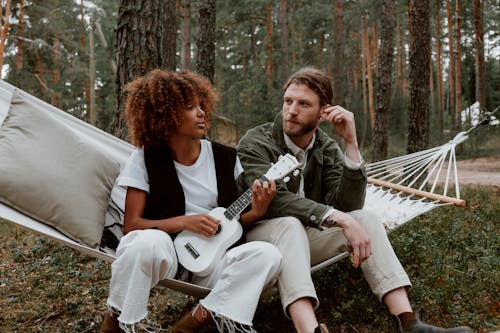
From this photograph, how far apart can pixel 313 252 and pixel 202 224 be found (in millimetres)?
Result: 491

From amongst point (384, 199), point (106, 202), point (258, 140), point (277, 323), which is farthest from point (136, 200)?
point (384, 199)

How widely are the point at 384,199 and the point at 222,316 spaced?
1401 millimetres

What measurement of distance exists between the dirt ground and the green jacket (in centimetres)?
519

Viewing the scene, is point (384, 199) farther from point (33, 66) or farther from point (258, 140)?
point (33, 66)

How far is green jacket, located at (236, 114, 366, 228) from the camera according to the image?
2023 mm

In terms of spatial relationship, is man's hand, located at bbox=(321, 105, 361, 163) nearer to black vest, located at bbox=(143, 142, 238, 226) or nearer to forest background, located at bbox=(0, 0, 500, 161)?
black vest, located at bbox=(143, 142, 238, 226)

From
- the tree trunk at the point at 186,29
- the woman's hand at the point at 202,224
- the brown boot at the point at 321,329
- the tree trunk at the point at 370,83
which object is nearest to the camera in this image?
the brown boot at the point at 321,329

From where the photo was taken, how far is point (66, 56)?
16109mm

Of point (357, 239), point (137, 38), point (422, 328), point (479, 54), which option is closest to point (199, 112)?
point (357, 239)

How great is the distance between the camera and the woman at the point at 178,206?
5.86ft

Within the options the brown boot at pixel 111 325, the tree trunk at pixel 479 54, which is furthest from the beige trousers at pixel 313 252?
the tree trunk at pixel 479 54

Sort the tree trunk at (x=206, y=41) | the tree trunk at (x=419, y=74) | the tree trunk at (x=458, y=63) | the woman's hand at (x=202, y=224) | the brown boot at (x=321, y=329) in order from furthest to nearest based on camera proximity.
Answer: the tree trunk at (x=458, y=63)
the tree trunk at (x=206, y=41)
the tree trunk at (x=419, y=74)
the woman's hand at (x=202, y=224)
the brown boot at (x=321, y=329)

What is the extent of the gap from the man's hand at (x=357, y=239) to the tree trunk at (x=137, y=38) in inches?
68.3

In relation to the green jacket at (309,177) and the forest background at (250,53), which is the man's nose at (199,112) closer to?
the green jacket at (309,177)
